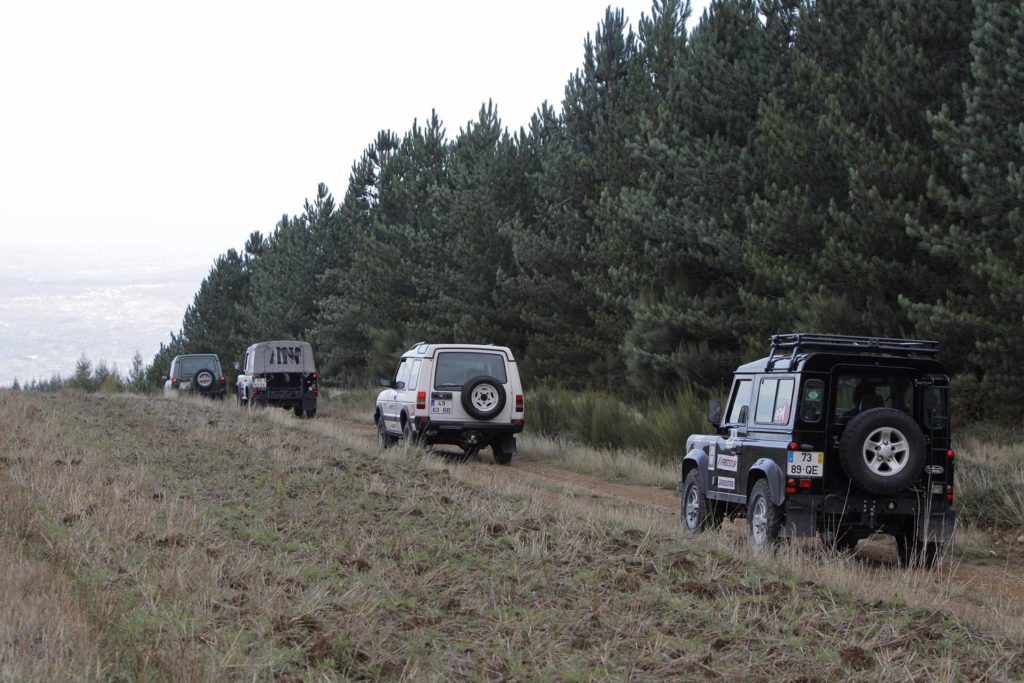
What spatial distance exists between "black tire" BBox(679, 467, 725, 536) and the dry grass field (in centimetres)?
64

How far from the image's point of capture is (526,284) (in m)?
35.2

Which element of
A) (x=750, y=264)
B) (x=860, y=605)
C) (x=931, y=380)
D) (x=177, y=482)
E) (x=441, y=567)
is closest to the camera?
(x=860, y=605)

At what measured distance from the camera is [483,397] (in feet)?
70.2

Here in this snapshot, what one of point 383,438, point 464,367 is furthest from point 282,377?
point 464,367

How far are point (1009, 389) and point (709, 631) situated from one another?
12.4 m

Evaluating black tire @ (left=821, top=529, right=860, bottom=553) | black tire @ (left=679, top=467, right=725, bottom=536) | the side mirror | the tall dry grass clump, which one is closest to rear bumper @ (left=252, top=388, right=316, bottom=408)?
the tall dry grass clump

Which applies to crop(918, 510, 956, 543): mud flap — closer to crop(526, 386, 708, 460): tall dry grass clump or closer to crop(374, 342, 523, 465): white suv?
crop(526, 386, 708, 460): tall dry grass clump

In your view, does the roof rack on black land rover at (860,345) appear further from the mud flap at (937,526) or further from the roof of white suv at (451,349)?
the roof of white suv at (451,349)

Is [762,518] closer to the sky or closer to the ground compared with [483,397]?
closer to the ground

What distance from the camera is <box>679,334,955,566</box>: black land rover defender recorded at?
416 inches

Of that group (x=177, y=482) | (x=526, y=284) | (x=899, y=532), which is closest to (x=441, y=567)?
(x=899, y=532)

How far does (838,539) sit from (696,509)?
2121 millimetres

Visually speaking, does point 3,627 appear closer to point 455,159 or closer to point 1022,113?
point 1022,113

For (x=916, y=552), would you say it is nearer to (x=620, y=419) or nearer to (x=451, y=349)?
(x=451, y=349)
